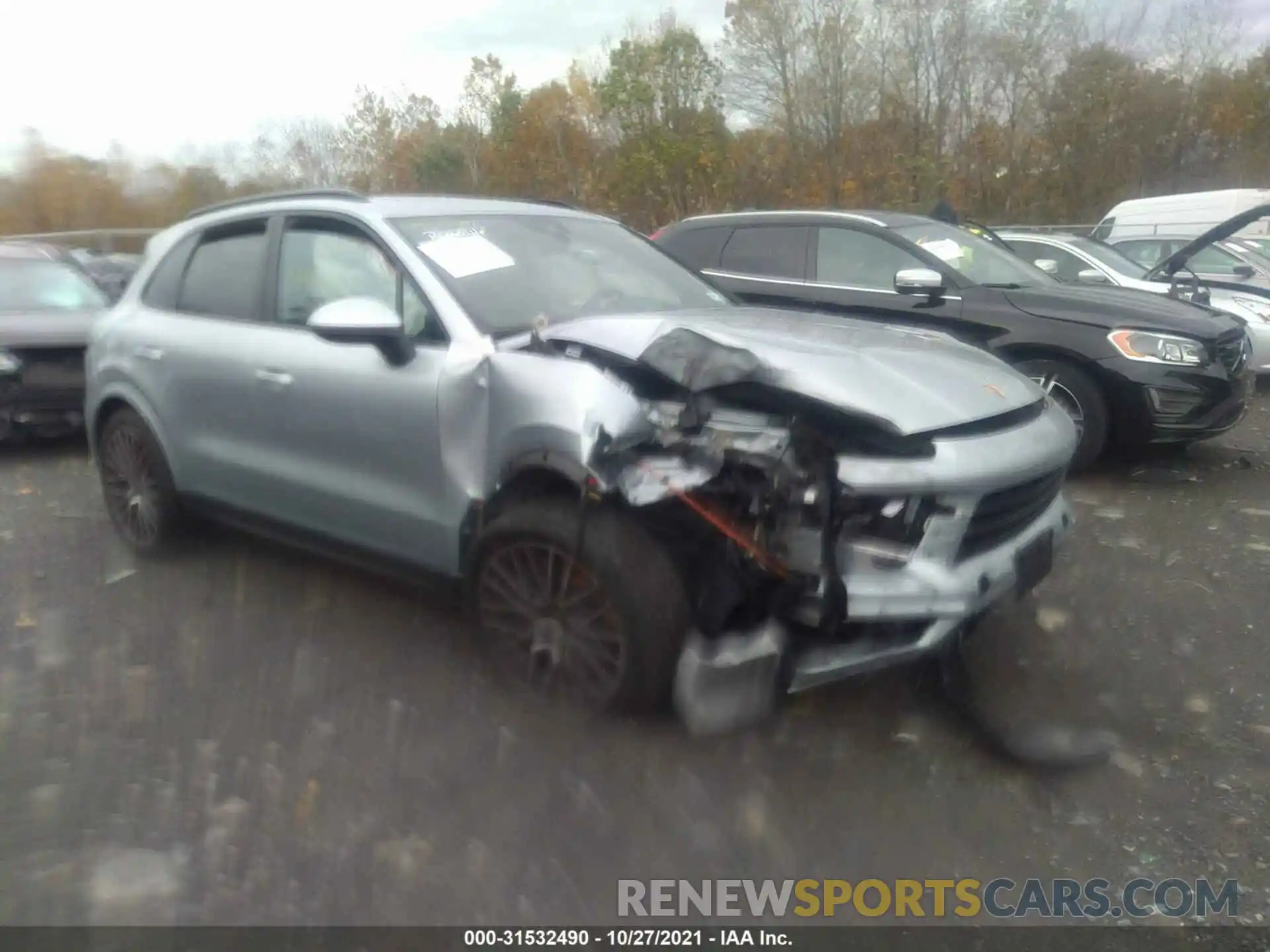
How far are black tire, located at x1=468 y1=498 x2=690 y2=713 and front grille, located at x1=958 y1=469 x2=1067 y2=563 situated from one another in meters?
0.90

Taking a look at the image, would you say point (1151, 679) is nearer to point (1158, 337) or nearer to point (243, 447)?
point (1158, 337)

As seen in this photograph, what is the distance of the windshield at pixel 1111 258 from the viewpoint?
395 inches

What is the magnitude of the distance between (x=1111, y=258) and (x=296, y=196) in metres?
8.43

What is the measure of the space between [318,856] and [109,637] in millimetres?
2051

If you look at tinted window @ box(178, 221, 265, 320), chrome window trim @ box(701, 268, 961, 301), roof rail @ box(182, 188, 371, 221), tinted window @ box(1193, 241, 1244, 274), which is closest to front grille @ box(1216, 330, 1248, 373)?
chrome window trim @ box(701, 268, 961, 301)

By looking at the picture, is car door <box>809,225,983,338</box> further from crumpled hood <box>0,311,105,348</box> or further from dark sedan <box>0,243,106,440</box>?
dark sedan <box>0,243,106,440</box>

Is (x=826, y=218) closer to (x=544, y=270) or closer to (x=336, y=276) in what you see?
(x=544, y=270)

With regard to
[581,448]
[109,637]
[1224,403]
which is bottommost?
[109,637]

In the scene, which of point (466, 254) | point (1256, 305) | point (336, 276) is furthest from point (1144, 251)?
point (336, 276)

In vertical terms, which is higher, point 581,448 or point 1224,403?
point 581,448

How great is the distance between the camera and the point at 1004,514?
335cm

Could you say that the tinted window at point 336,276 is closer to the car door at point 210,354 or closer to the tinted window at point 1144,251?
the car door at point 210,354
